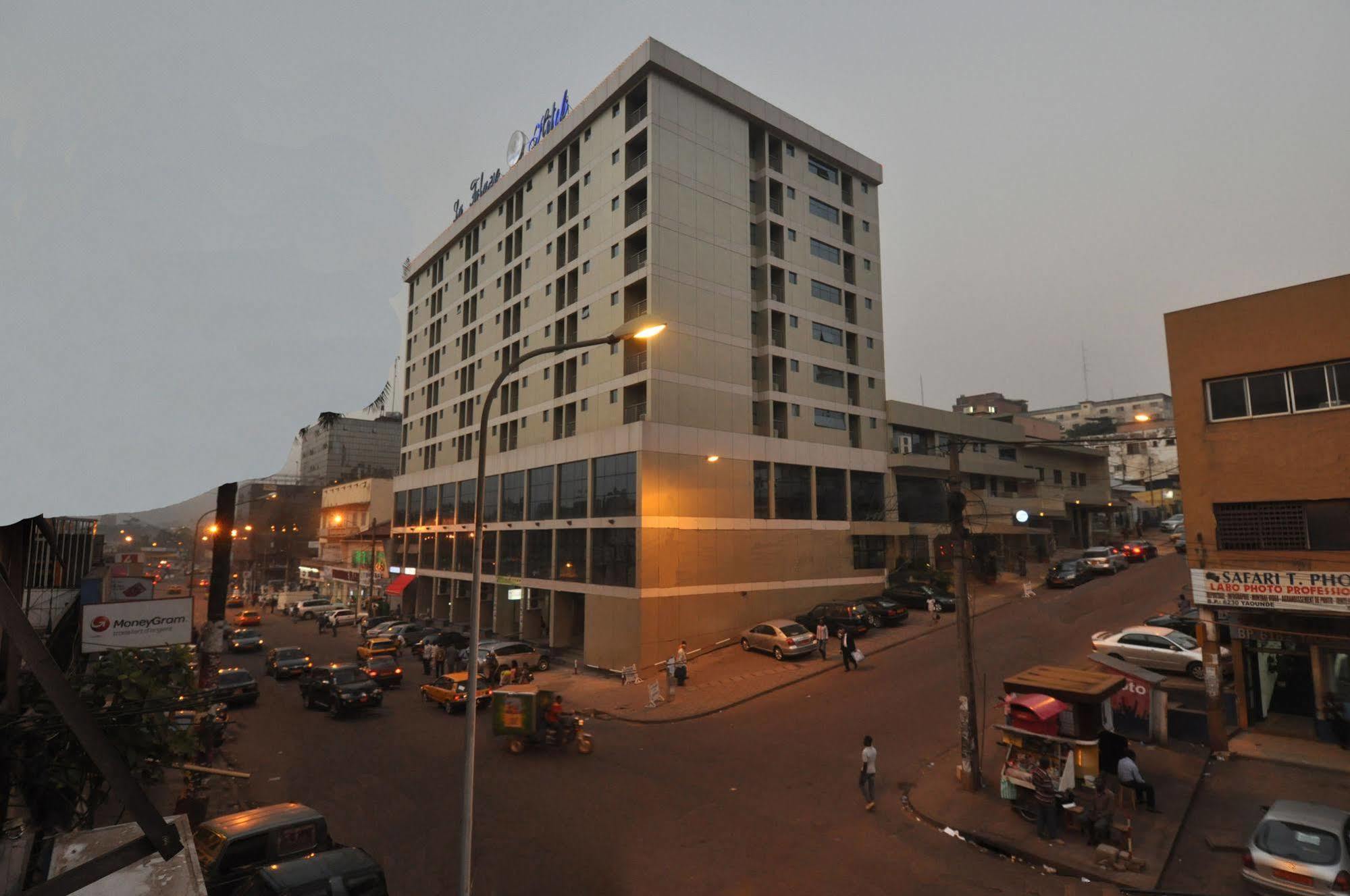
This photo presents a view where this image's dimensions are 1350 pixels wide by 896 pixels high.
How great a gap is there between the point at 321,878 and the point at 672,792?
8.50m

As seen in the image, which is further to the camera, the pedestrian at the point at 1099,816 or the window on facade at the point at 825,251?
the window on facade at the point at 825,251

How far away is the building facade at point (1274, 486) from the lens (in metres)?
17.4

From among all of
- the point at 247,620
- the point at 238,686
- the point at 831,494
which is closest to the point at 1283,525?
the point at 831,494

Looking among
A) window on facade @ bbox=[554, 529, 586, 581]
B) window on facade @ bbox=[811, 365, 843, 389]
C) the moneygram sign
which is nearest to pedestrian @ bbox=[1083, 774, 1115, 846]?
the moneygram sign

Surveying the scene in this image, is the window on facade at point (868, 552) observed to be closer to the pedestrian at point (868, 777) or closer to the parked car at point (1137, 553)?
the parked car at point (1137, 553)

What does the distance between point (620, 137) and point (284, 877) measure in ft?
124

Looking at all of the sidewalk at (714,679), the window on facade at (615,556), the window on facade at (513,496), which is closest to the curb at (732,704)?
the sidewalk at (714,679)

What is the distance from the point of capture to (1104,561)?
43719 millimetres

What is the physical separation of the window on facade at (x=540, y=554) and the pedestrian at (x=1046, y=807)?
29.2 metres

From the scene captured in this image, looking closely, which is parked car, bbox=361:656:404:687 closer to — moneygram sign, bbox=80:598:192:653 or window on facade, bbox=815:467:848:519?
moneygram sign, bbox=80:598:192:653

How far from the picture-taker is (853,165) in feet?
156

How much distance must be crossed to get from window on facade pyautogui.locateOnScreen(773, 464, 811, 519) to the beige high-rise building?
11 cm

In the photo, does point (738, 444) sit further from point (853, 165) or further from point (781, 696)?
point (853, 165)

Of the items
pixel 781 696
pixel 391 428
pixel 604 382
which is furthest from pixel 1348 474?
pixel 391 428
